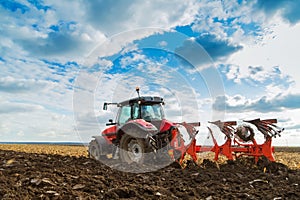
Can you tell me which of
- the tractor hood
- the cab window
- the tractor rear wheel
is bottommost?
the tractor rear wheel

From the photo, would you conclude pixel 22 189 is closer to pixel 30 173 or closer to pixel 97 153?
pixel 30 173

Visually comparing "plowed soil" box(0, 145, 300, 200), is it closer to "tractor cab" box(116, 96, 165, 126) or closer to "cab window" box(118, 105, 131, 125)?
"tractor cab" box(116, 96, 165, 126)

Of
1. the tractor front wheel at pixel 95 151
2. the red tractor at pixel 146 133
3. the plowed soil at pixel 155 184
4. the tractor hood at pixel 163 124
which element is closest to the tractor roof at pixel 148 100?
the red tractor at pixel 146 133

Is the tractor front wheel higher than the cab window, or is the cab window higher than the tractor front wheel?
the cab window

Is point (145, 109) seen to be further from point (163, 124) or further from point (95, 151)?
point (95, 151)

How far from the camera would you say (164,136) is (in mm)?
10047

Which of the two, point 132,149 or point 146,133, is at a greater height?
point 146,133

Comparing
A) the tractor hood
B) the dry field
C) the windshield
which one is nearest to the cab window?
the windshield

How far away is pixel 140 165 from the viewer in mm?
9414

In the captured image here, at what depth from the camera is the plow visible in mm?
9625

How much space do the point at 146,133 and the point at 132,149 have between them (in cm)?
95

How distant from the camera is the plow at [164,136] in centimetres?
962

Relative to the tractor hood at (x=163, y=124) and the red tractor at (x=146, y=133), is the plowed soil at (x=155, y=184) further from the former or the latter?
the tractor hood at (x=163, y=124)

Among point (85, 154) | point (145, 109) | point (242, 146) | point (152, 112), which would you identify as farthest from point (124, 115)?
point (85, 154)
